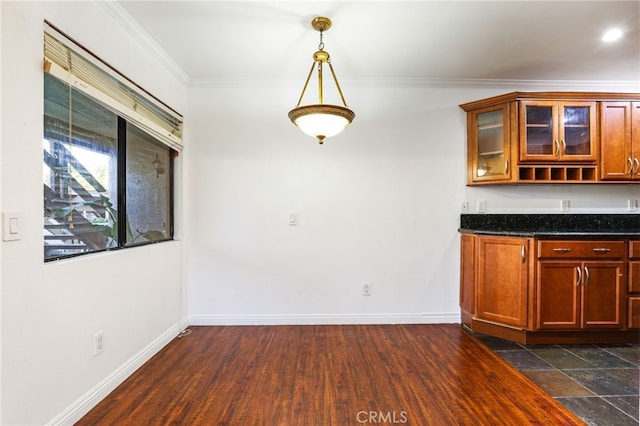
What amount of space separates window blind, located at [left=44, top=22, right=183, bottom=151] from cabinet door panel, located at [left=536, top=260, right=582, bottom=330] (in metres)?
3.33

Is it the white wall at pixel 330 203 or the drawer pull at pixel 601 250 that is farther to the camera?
the white wall at pixel 330 203

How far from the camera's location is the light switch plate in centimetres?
126

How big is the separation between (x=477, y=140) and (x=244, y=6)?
2.39m

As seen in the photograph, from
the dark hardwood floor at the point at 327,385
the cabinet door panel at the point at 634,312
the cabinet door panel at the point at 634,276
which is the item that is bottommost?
the dark hardwood floor at the point at 327,385

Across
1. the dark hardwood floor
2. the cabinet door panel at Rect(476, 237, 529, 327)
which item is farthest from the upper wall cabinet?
the dark hardwood floor

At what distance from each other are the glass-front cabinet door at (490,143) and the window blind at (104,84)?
286cm

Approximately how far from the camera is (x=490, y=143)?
293 centimetres

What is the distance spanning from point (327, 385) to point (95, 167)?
2.00m

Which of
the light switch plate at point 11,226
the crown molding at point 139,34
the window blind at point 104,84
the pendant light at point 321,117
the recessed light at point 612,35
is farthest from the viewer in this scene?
the recessed light at point 612,35

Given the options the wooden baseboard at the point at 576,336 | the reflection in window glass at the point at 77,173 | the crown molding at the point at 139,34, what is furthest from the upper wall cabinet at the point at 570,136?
the reflection in window glass at the point at 77,173

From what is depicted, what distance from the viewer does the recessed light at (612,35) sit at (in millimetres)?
2209

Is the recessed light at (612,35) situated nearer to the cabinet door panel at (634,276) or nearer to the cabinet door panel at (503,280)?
the cabinet door panel at (503,280)

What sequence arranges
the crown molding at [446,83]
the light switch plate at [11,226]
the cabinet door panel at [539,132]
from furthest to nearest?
the crown molding at [446,83] < the cabinet door panel at [539,132] < the light switch plate at [11,226]

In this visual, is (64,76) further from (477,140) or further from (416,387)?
(477,140)
